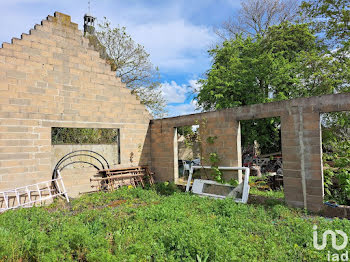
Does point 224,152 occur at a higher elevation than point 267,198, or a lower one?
higher

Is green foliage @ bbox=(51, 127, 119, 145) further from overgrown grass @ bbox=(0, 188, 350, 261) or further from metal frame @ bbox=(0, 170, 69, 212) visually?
overgrown grass @ bbox=(0, 188, 350, 261)

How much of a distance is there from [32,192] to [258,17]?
1903cm

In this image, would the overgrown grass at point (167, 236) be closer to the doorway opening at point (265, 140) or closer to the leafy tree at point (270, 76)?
the doorway opening at point (265, 140)

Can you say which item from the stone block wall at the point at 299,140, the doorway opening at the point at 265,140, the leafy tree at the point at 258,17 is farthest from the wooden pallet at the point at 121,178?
the leafy tree at the point at 258,17

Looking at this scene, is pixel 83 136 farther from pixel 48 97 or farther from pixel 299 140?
pixel 299 140

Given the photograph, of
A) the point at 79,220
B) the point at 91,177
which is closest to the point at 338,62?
the point at 91,177

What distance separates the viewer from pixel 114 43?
1814 centimetres

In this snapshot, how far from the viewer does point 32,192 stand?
6473 millimetres

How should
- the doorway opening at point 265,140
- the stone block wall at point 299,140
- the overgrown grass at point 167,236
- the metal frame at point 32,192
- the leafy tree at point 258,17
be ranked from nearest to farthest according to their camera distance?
the overgrown grass at point 167,236, the stone block wall at point 299,140, the metal frame at point 32,192, the doorway opening at point 265,140, the leafy tree at point 258,17

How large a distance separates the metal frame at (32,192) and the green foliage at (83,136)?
1.02 m

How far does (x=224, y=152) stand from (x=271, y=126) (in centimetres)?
794

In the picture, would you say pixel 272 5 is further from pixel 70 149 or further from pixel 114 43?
pixel 70 149

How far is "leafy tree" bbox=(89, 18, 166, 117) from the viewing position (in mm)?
18062

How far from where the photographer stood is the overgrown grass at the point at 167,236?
295 cm
